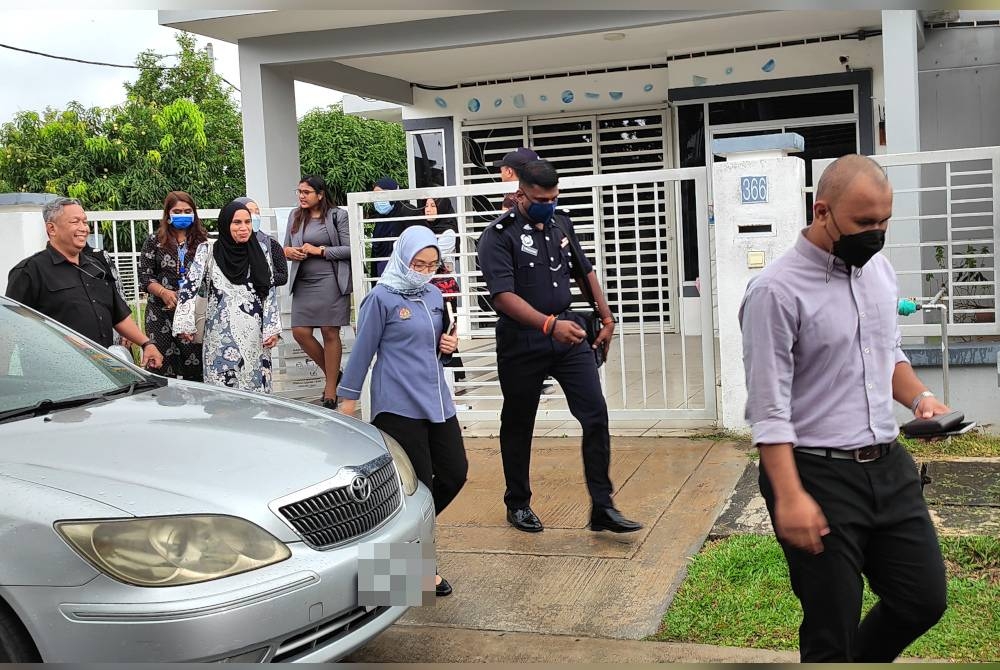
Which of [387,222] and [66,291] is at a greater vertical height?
[387,222]

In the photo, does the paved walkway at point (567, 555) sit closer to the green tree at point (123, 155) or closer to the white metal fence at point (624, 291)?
the white metal fence at point (624, 291)

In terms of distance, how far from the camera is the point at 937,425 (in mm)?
3186

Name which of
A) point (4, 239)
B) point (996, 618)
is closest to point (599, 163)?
point (4, 239)

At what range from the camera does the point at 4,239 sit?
963 centimetres

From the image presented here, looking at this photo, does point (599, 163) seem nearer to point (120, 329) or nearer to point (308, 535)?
point (120, 329)

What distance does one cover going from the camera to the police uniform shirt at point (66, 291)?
6199mm

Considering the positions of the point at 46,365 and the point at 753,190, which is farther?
the point at 753,190

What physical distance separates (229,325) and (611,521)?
285 centimetres

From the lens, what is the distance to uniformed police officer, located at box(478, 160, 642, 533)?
559 cm

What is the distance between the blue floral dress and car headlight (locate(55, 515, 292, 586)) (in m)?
3.62

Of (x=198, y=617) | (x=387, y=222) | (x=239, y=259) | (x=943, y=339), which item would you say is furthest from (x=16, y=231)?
(x=943, y=339)

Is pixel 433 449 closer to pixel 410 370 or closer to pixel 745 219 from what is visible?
pixel 410 370

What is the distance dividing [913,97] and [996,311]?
3254 millimetres

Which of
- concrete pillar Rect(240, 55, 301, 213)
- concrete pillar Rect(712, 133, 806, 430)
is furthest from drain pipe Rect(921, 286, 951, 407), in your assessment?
concrete pillar Rect(240, 55, 301, 213)
